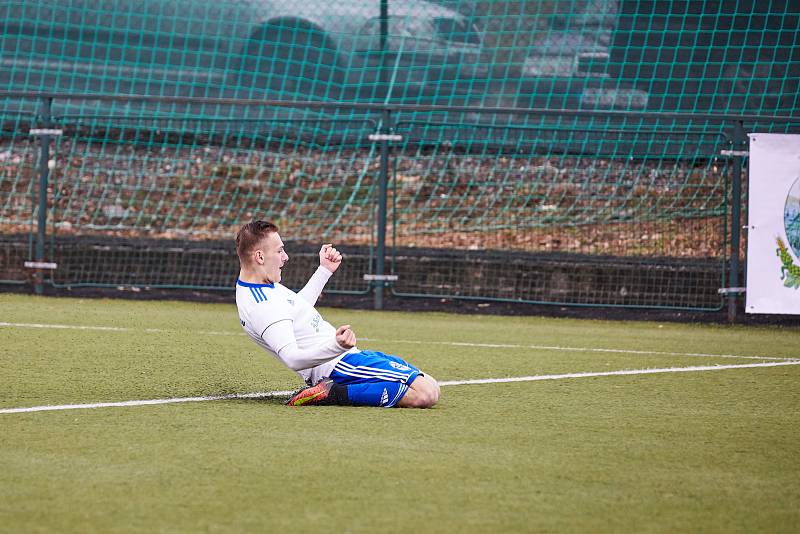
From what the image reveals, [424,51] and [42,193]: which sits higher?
[424,51]

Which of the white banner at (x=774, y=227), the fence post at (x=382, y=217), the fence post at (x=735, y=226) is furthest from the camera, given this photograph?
the fence post at (x=382, y=217)

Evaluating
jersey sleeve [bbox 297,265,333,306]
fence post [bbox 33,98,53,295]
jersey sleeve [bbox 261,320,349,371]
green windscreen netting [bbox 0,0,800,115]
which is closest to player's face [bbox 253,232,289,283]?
jersey sleeve [bbox 261,320,349,371]

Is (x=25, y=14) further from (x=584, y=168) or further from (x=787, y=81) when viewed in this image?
(x=787, y=81)

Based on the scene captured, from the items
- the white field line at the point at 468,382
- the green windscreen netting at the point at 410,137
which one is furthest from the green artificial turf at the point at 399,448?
the green windscreen netting at the point at 410,137

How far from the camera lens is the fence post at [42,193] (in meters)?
11.4

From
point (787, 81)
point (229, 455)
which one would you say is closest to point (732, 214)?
point (787, 81)

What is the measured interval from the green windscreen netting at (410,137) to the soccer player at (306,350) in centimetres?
548

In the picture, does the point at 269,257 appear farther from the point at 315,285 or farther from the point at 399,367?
the point at 399,367

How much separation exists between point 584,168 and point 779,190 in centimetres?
240

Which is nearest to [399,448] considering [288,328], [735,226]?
[288,328]

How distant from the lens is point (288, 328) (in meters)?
5.38

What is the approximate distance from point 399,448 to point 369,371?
1120mm

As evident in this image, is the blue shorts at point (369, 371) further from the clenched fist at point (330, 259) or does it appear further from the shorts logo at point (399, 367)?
the clenched fist at point (330, 259)

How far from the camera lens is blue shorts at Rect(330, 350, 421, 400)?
5.42 meters
